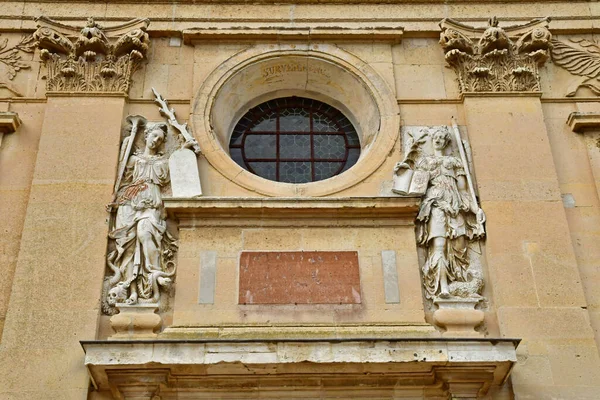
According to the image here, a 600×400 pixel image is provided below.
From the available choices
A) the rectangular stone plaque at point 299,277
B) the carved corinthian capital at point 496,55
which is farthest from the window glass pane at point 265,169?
the carved corinthian capital at point 496,55

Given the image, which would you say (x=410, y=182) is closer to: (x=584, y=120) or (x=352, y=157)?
(x=352, y=157)

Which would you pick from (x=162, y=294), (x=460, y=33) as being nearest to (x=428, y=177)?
(x=460, y=33)

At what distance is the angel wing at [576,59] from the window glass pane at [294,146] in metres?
4.31

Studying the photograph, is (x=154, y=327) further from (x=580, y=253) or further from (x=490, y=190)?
(x=580, y=253)

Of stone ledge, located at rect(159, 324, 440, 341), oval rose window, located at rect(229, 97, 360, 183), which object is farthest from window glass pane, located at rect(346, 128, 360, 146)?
stone ledge, located at rect(159, 324, 440, 341)

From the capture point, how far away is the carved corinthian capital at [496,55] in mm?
Answer: 12719

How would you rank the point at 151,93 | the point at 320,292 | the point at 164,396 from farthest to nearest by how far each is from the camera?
the point at 151,93
the point at 320,292
the point at 164,396

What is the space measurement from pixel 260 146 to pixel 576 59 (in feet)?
17.6

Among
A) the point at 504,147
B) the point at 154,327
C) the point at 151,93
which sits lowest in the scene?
the point at 154,327

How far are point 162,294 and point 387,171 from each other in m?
3.75

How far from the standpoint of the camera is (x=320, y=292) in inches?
426

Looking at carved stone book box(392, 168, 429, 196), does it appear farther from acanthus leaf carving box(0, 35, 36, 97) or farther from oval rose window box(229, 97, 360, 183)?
acanthus leaf carving box(0, 35, 36, 97)

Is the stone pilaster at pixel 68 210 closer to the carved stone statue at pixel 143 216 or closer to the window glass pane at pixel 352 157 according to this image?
the carved stone statue at pixel 143 216

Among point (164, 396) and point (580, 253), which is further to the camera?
point (580, 253)
